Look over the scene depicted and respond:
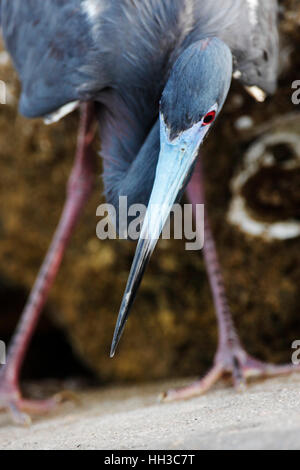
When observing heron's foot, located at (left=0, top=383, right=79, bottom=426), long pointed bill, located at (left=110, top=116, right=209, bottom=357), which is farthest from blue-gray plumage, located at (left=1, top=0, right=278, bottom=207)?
heron's foot, located at (left=0, top=383, right=79, bottom=426)

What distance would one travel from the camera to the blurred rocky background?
10.1 feet

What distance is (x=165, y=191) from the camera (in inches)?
79.7

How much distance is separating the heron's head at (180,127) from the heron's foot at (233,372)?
676 millimetres

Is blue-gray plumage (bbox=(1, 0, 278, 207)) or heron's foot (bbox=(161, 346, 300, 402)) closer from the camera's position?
blue-gray plumage (bbox=(1, 0, 278, 207))

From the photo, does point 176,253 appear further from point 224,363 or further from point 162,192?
point 162,192

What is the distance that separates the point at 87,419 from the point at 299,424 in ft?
3.58

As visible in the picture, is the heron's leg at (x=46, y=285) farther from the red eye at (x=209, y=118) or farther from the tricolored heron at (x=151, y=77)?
the red eye at (x=209, y=118)

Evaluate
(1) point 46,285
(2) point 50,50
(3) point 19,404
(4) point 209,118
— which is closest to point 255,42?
(4) point 209,118

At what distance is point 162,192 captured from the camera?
2.03m

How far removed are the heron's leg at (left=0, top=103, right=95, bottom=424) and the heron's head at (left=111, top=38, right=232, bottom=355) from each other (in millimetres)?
906

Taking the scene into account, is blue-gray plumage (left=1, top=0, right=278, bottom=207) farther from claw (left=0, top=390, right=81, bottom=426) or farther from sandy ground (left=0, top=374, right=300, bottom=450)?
claw (left=0, top=390, right=81, bottom=426)

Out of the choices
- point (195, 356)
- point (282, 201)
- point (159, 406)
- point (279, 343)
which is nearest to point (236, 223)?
point (282, 201)

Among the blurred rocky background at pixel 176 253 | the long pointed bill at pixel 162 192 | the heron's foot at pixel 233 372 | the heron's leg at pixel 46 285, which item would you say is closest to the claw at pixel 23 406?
the heron's leg at pixel 46 285

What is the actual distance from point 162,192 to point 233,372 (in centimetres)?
100
